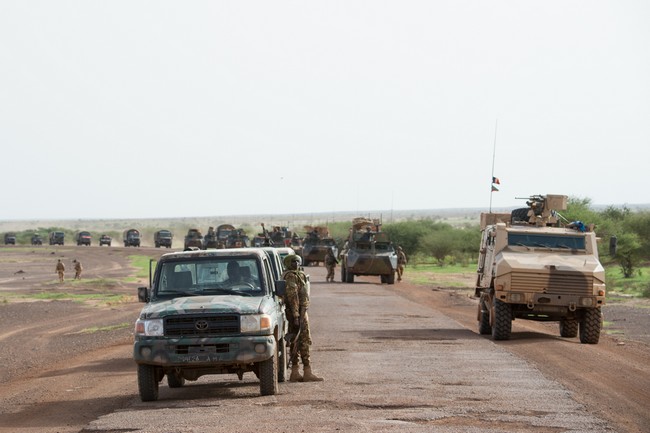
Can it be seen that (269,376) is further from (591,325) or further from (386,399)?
(591,325)

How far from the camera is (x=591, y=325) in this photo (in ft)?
71.4

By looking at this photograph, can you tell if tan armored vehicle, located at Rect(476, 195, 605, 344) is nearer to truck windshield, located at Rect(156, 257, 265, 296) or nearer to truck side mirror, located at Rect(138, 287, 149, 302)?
truck windshield, located at Rect(156, 257, 265, 296)

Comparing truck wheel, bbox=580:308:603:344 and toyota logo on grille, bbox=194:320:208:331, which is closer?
toyota logo on grille, bbox=194:320:208:331

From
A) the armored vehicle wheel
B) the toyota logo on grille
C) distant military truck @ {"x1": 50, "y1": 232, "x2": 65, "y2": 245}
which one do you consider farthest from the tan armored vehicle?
distant military truck @ {"x1": 50, "y1": 232, "x2": 65, "y2": 245}

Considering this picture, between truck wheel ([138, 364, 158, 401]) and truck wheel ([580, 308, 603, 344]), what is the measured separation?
440 inches

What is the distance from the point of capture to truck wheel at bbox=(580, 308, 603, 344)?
856 inches


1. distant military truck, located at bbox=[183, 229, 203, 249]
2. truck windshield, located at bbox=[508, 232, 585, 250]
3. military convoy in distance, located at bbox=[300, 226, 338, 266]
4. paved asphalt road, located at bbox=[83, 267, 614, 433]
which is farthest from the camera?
distant military truck, located at bbox=[183, 229, 203, 249]

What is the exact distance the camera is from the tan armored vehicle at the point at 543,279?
21625 millimetres

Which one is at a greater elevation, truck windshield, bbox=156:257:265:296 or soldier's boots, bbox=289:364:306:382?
truck windshield, bbox=156:257:265:296

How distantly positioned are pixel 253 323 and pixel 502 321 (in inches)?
382

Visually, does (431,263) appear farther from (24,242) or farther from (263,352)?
(24,242)

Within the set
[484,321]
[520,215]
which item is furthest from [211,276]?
[520,215]

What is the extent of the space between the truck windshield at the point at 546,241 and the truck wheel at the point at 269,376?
1066 centimetres

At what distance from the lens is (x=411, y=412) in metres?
12.2
